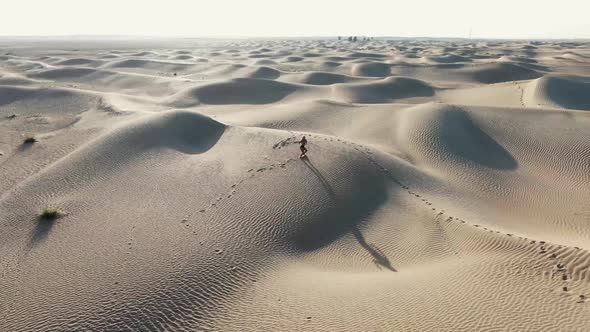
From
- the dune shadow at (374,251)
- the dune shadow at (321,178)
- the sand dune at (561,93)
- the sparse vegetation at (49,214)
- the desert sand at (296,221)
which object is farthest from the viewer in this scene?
the sand dune at (561,93)

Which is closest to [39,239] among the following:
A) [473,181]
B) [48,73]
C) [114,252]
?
[114,252]

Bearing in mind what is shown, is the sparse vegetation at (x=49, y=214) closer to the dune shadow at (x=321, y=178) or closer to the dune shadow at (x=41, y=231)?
the dune shadow at (x=41, y=231)

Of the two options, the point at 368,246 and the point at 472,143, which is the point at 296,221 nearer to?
the point at 368,246

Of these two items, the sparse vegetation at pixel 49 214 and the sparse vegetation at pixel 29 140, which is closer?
the sparse vegetation at pixel 49 214

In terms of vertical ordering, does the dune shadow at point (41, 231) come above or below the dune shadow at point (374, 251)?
above

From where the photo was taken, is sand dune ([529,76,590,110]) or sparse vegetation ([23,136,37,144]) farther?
sand dune ([529,76,590,110])

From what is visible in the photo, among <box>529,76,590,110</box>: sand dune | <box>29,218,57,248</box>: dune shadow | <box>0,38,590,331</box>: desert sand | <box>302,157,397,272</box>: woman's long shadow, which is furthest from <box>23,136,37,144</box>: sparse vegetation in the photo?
<box>529,76,590,110</box>: sand dune

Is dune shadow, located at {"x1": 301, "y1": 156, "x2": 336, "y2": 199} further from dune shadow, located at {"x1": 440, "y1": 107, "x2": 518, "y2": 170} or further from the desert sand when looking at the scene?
dune shadow, located at {"x1": 440, "y1": 107, "x2": 518, "y2": 170}

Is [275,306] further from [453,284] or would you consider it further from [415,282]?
[453,284]

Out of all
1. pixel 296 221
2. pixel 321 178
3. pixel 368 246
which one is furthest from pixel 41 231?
pixel 368 246

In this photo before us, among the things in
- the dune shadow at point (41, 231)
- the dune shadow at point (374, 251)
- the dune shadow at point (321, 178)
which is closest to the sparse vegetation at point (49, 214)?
the dune shadow at point (41, 231)
